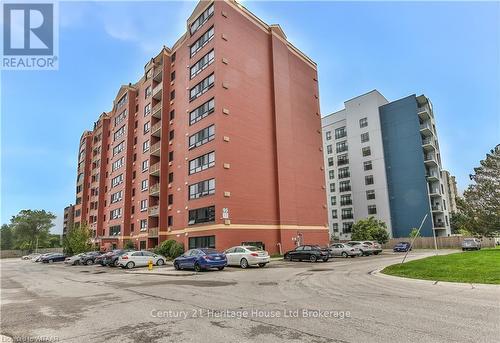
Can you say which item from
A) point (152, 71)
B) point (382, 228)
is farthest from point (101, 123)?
point (382, 228)

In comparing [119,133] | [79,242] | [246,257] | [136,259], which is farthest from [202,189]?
[119,133]

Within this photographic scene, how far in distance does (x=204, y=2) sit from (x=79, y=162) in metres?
64.1

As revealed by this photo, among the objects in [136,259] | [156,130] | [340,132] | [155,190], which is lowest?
[136,259]

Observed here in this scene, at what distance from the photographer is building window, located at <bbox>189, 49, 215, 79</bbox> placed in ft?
130

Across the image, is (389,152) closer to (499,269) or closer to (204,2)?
(204,2)

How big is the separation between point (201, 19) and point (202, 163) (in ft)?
61.5

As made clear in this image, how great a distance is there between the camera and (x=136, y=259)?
30.4 meters

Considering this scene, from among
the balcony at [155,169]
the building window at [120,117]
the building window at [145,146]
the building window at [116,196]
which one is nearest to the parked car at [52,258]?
the building window at [116,196]

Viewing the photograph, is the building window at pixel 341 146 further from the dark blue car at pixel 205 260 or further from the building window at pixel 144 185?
the dark blue car at pixel 205 260

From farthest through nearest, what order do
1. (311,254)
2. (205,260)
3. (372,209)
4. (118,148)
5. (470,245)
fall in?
(372,209) → (118,148) → (470,245) → (311,254) → (205,260)

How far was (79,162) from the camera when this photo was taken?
9006cm

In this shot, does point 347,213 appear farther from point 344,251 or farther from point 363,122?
point 344,251

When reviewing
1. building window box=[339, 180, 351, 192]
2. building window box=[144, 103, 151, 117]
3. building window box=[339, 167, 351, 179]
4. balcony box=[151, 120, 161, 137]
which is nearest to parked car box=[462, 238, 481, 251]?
building window box=[339, 180, 351, 192]

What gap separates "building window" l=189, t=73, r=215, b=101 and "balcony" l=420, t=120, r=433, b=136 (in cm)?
4613
